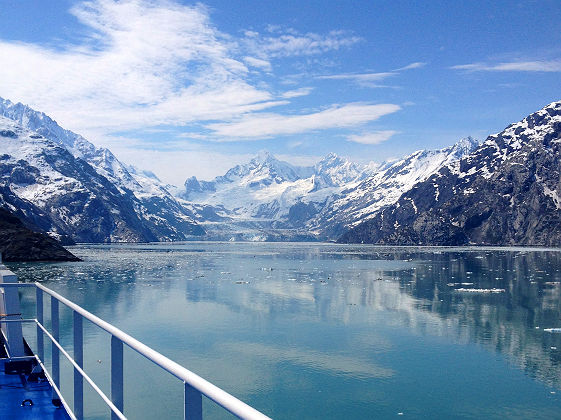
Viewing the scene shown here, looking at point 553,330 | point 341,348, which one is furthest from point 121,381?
point 553,330

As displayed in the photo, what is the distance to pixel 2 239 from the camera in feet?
486

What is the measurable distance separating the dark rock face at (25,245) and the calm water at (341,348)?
228 feet

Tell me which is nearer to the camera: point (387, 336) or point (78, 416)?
point (78, 416)

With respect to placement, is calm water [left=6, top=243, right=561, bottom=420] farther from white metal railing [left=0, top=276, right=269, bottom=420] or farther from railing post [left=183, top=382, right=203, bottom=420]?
railing post [left=183, top=382, right=203, bottom=420]

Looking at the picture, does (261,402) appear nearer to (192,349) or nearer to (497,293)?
(192,349)

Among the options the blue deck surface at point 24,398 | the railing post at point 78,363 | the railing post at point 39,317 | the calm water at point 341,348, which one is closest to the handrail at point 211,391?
the railing post at point 78,363

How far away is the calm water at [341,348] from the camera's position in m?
29.3

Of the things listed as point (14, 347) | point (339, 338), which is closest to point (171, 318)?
point (339, 338)

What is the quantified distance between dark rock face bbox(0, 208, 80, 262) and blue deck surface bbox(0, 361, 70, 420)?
463 feet

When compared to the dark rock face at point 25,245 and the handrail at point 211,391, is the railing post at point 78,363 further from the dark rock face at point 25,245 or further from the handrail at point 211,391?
the dark rock face at point 25,245

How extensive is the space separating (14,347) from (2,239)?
491 feet

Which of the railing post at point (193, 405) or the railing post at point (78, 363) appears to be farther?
the railing post at point (78, 363)

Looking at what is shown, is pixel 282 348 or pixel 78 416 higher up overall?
pixel 78 416

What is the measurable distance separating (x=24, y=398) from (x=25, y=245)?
151392mm
